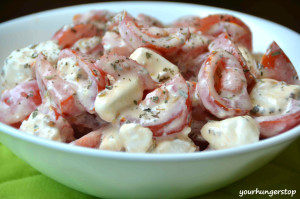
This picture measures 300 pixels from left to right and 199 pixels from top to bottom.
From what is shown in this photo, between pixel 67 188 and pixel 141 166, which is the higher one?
pixel 141 166

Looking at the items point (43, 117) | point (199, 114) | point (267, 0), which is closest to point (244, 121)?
point (199, 114)

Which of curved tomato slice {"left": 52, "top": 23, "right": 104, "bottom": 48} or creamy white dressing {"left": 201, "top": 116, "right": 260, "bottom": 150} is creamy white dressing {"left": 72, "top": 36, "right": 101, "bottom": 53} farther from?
creamy white dressing {"left": 201, "top": 116, "right": 260, "bottom": 150}

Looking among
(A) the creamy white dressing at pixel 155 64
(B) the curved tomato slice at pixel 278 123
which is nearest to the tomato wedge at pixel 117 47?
(A) the creamy white dressing at pixel 155 64

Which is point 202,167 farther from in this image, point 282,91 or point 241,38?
point 241,38

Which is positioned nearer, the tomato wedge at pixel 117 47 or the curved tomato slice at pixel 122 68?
the curved tomato slice at pixel 122 68

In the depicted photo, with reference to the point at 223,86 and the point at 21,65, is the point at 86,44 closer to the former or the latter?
the point at 21,65

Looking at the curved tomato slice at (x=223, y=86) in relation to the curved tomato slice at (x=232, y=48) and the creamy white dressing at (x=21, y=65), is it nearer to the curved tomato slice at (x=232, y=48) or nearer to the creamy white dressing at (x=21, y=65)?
the curved tomato slice at (x=232, y=48)

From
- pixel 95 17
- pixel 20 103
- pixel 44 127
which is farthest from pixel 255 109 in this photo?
pixel 95 17
